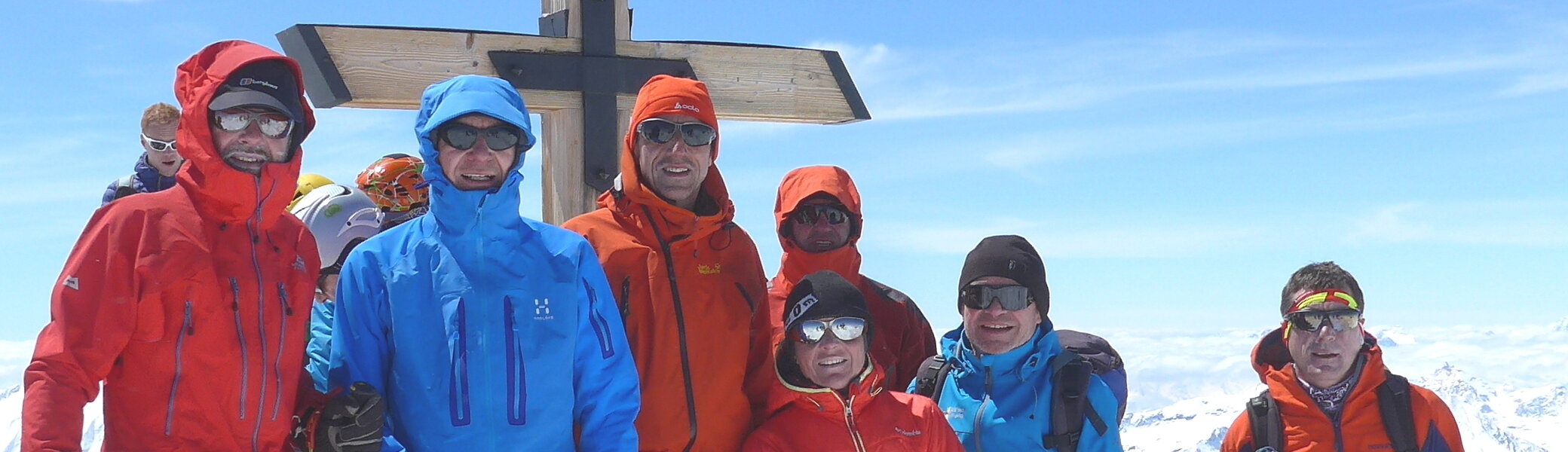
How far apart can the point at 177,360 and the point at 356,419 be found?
17.9 inches

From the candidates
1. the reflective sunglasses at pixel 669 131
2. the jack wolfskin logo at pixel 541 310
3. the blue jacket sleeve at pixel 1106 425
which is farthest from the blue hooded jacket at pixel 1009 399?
the jack wolfskin logo at pixel 541 310

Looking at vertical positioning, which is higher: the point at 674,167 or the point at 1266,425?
the point at 674,167

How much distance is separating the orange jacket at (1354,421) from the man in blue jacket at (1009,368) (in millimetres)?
969

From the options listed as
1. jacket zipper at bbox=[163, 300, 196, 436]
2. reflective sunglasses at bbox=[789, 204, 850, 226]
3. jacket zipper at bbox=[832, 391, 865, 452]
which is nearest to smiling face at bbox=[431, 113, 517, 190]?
jacket zipper at bbox=[163, 300, 196, 436]

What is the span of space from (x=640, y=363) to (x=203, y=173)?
1.38 metres

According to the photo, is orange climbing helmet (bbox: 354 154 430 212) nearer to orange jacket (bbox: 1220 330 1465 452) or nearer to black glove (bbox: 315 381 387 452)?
black glove (bbox: 315 381 387 452)

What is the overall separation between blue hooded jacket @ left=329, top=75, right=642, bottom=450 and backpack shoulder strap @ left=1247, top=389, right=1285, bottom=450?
9.37 ft

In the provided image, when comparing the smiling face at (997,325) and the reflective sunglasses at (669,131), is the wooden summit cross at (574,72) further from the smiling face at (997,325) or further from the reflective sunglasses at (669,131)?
the smiling face at (997,325)

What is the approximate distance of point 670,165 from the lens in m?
4.44

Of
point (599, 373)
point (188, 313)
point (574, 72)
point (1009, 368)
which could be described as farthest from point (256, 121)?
point (1009, 368)

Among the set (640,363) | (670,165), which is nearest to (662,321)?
(640,363)

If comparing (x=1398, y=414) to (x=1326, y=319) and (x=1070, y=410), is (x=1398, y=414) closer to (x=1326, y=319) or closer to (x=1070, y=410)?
(x=1326, y=319)

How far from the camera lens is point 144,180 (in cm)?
658

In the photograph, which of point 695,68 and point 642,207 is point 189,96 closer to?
point 642,207
